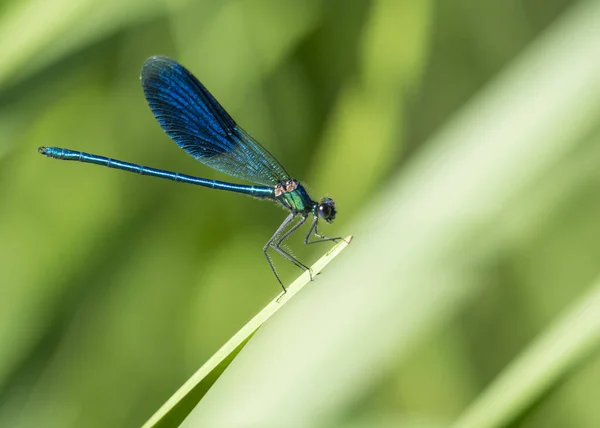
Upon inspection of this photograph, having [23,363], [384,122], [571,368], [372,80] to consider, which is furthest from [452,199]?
[23,363]

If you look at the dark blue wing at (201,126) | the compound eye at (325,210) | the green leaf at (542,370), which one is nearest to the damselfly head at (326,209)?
the compound eye at (325,210)

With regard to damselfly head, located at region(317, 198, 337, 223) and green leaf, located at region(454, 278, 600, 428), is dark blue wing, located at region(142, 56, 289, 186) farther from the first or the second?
green leaf, located at region(454, 278, 600, 428)

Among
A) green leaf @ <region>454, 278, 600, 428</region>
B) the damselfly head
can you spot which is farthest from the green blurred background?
green leaf @ <region>454, 278, 600, 428</region>

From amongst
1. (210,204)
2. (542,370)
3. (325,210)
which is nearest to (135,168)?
(210,204)

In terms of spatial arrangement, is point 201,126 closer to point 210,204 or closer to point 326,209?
point 210,204

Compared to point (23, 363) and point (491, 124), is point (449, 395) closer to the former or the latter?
point (491, 124)
